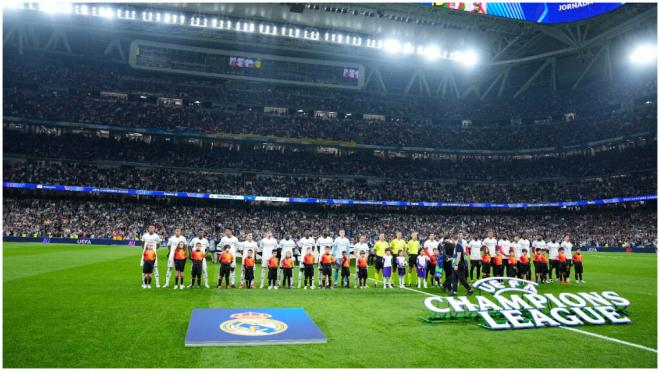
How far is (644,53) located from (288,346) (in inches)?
2125

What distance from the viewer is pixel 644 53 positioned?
4588 centimetres

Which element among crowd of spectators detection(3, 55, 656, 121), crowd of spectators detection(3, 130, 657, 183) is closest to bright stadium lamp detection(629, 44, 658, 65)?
crowd of spectators detection(3, 55, 656, 121)

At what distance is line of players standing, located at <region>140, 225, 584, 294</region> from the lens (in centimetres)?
1442

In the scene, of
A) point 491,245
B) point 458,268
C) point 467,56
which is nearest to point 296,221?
point 467,56

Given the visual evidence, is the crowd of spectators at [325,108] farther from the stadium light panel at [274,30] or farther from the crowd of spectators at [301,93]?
the stadium light panel at [274,30]

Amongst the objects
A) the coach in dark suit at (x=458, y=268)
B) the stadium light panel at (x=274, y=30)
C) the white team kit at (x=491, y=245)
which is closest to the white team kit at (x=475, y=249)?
the white team kit at (x=491, y=245)

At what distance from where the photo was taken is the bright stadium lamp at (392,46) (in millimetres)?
45125

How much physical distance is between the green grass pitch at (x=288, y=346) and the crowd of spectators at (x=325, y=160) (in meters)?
38.5

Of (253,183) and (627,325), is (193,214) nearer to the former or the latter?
(253,183)

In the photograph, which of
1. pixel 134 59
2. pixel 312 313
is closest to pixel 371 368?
pixel 312 313

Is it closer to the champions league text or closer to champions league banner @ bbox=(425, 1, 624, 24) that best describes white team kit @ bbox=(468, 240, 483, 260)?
the champions league text

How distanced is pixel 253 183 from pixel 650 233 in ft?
138

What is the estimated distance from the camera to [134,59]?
165 feet

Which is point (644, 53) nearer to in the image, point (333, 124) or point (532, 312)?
point (333, 124)
